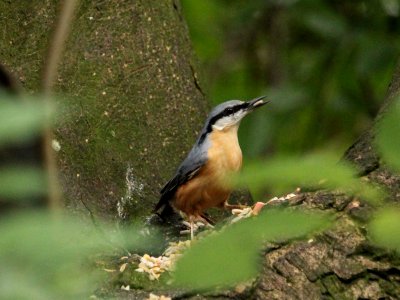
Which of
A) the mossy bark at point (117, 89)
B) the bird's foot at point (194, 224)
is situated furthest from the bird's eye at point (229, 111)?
the bird's foot at point (194, 224)

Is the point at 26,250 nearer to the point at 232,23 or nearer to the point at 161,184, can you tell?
the point at 161,184

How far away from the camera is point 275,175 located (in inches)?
58.7

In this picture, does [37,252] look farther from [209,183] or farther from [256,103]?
[256,103]

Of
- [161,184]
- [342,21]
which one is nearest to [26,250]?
[161,184]

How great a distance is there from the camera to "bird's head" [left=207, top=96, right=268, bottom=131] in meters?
5.57

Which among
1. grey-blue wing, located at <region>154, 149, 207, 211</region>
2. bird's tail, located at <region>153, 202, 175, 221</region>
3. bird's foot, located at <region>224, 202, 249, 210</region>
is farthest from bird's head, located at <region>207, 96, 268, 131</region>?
bird's tail, located at <region>153, 202, 175, 221</region>

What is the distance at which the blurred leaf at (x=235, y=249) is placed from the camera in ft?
4.64

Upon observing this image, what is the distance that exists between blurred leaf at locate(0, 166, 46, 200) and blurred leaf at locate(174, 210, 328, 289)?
0.76 ft

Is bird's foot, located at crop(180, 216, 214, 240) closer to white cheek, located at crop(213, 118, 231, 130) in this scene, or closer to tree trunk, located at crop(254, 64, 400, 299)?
white cheek, located at crop(213, 118, 231, 130)

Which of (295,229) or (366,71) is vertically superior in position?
(366,71)

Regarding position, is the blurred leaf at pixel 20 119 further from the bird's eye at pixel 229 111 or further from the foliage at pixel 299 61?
the foliage at pixel 299 61

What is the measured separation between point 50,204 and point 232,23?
19.1 feet

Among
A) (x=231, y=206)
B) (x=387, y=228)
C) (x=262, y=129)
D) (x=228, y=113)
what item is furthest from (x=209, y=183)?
(x=387, y=228)

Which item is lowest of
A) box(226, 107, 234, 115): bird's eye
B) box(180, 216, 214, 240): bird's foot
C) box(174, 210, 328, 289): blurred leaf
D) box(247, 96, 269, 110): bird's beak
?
box(174, 210, 328, 289): blurred leaf
